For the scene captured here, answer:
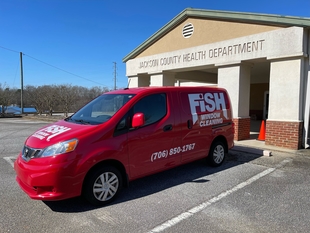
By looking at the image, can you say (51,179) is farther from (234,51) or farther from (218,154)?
(234,51)

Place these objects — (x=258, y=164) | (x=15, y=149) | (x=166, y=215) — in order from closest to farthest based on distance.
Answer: (x=166, y=215) < (x=258, y=164) < (x=15, y=149)

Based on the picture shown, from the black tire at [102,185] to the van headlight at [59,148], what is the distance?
1.69 feet

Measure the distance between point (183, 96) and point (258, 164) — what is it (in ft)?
9.18

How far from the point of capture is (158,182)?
15.2ft

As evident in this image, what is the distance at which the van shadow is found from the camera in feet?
12.0

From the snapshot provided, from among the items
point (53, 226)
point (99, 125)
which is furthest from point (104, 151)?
point (53, 226)

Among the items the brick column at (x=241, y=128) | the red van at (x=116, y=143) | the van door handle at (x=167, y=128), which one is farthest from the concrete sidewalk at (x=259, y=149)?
the van door handle at (x=167, y=128)

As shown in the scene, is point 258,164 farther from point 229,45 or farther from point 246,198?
point 229,45

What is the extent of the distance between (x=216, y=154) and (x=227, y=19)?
554 cm

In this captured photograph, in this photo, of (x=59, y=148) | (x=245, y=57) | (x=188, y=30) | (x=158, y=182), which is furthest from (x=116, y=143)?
(x=188, y=30)

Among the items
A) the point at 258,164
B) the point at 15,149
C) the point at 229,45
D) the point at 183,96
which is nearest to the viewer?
the point at 183,96

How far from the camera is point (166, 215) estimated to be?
3361mm

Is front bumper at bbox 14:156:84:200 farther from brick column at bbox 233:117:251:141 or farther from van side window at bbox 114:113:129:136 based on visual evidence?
brick column at bbox 233:117:251:141

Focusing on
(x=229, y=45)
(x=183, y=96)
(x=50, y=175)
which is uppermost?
(x=229, y=45)
